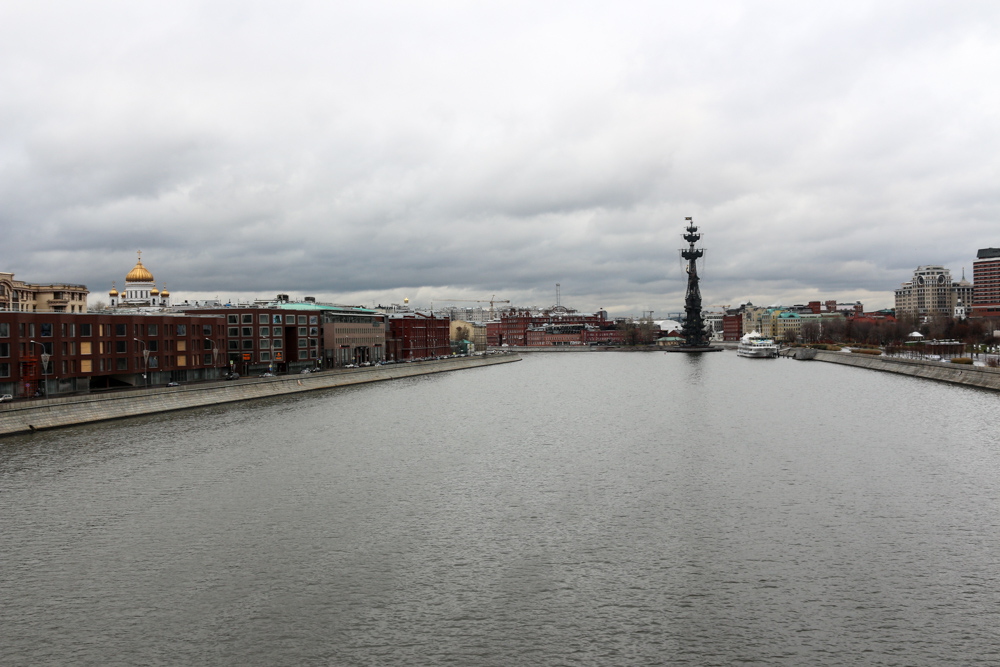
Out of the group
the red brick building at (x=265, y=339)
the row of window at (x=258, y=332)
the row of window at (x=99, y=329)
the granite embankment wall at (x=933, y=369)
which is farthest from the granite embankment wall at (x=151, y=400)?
the granite embankment wall at (x=933, y=369)

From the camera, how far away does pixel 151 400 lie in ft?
162

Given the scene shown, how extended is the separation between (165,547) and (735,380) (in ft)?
225

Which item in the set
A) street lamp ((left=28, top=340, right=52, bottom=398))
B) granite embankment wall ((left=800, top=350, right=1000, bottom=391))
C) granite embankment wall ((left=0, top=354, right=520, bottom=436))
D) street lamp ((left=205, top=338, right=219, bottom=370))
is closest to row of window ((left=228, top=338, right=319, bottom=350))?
granite embankment wall ((left=0, top=354, right=520, bottom=436))

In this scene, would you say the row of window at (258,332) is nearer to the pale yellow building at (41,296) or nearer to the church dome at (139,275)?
the pale yellow building at (41,296)

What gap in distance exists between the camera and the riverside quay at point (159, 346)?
47.5m

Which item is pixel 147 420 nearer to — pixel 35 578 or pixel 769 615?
pixel 35 578

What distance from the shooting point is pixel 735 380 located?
78750 millimetres

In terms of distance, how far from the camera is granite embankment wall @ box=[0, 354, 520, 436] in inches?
1588

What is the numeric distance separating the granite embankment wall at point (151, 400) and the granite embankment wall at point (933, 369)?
6061cm

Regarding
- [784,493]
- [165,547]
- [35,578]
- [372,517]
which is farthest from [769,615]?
[35,578]

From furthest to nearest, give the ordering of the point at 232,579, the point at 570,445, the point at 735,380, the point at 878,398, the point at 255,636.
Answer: the point at 735,380 < the point at 878,398 < the point at 570,445 < the point at 232,579 < the point at 255,636

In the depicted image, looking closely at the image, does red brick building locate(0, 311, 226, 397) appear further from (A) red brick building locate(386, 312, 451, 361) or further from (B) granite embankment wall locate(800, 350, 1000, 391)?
(B) granite embankment wall locate(800, 350, 1000, 391)

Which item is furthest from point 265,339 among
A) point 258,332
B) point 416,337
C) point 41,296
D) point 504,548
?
point 504,548

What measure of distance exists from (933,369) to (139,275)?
108392mm
